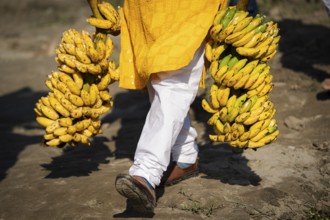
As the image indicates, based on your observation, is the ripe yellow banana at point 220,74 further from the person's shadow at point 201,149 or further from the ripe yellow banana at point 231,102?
the person's shadow at point 201,149

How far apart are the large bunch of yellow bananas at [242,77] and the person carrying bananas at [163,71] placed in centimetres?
12

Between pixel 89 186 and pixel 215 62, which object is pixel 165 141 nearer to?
pixel 215 62

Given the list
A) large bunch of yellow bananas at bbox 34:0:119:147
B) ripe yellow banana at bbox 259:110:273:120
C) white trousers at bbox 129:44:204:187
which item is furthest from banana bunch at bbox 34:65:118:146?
ripe yellow banana at bbox 259:110:273:120

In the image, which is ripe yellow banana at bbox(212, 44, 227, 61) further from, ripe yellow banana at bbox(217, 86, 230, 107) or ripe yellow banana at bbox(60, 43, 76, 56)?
ripe yellow banana at bbox(60, 43, 76, 56)

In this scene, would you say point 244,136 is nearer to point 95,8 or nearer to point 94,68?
point 94,68

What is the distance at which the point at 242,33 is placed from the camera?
9.96 ft

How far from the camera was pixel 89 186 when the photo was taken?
371 centimetres

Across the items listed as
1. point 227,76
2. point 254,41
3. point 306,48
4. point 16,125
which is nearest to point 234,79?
point 227,76

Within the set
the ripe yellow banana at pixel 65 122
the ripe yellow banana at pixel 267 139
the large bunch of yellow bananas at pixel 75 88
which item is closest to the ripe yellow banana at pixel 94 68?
the large bunch of yellow bananas at pixel 75 88

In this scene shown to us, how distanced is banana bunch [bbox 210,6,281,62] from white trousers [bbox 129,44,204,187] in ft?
0.71

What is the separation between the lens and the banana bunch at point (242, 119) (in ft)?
10.1

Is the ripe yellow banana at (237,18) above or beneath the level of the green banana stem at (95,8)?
beneath

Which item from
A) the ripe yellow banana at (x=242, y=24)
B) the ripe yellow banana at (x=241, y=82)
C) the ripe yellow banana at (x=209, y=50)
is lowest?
the ripe yellow banana at (x=241, y=82)

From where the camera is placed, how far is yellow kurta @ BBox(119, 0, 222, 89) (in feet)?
9.93
